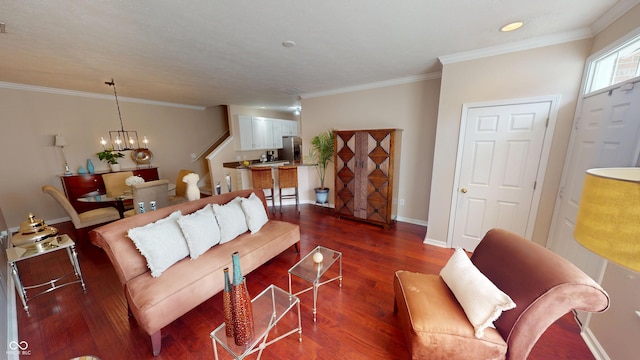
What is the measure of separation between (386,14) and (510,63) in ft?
5.53

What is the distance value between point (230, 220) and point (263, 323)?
1.19 metres

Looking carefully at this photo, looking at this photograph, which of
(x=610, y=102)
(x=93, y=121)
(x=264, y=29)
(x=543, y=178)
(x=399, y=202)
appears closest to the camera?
(x=610, y=102)

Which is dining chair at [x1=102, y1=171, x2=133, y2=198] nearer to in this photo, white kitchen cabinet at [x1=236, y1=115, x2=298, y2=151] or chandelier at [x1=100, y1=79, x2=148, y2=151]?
chandelier at [x1=100, y1=79, x2=148, y2=151]

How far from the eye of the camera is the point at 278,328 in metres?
1.72

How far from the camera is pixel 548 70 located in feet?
7.06

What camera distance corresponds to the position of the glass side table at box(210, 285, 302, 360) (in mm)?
1200

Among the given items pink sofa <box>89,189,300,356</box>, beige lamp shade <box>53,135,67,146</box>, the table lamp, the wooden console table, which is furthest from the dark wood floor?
beige lamp shade <box>53,135,67,146</box>

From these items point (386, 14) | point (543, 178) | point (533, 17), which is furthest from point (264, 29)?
point (543, 178)

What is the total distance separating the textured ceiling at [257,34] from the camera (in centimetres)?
160

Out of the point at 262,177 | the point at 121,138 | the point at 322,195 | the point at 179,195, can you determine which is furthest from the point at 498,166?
the point at 121,138

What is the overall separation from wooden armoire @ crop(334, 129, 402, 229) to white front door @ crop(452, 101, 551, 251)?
992mm

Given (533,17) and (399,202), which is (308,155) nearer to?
(399,202)

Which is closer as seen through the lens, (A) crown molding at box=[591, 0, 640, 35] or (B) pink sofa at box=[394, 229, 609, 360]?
(B) pink sofa at box=[394, 229, 609, 360]

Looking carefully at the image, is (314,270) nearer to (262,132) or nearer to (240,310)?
(240,310)
